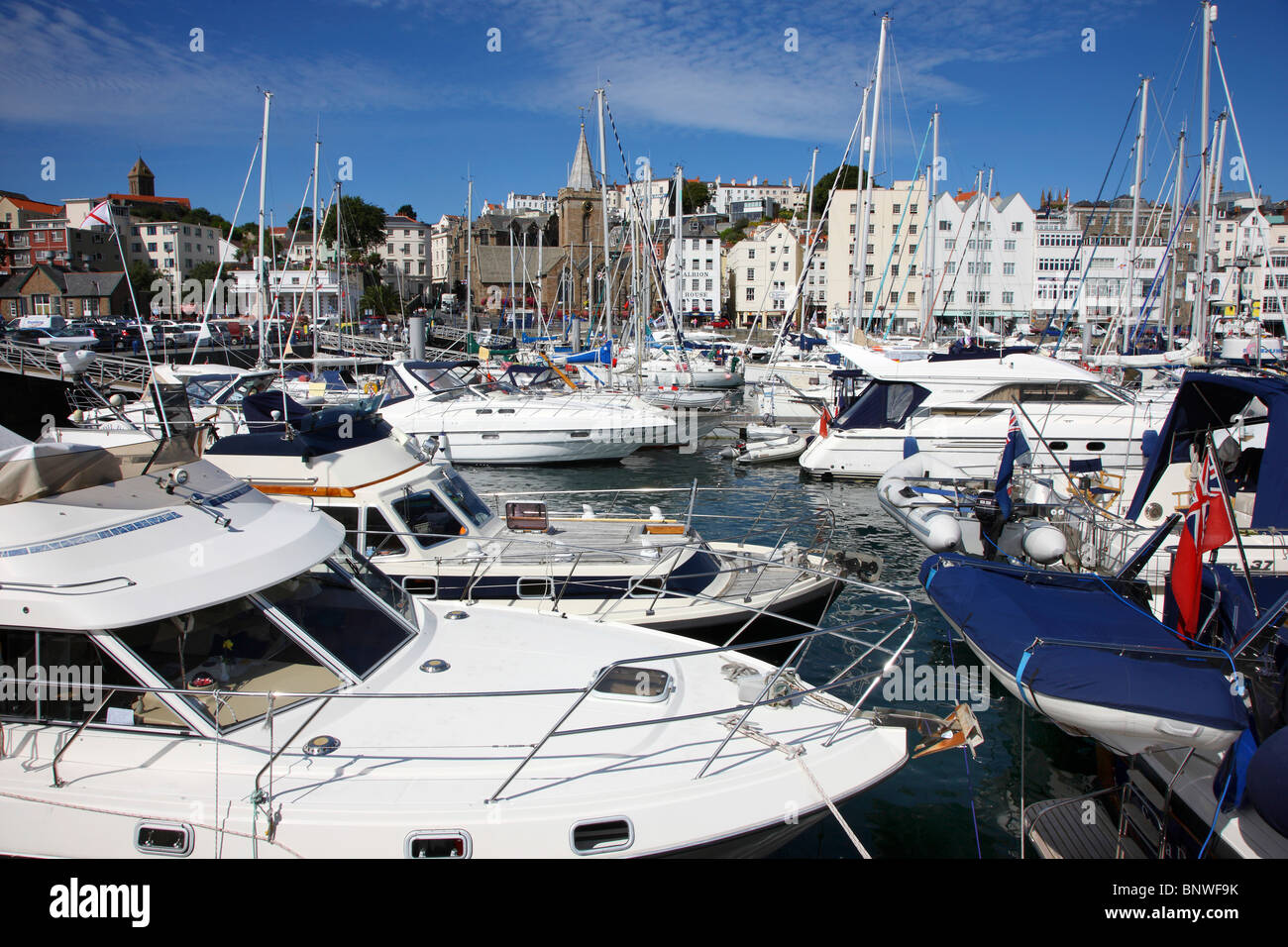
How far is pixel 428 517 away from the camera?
31.1 feet

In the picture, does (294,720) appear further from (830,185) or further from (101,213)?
(830,185)

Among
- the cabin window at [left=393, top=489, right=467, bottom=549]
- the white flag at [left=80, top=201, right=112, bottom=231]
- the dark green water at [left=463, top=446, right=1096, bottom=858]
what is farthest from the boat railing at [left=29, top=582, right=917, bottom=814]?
the white flag at [left=80, top=201, right=112, bottom=231]

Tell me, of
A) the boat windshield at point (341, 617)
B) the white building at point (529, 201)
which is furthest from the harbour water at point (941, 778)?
the white building at point (529, 201)

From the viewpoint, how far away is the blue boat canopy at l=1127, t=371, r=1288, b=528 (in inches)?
266

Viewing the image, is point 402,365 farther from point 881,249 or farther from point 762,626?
point 881,249

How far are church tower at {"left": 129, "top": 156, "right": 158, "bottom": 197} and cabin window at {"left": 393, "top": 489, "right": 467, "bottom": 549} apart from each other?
119160 millimetres

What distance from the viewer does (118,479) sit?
564 cm

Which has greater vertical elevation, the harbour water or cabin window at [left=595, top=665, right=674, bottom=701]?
cabin window at [left=595, top=665, right=674, bottom=701]

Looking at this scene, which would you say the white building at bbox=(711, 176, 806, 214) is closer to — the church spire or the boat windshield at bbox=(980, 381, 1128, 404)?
the church spire

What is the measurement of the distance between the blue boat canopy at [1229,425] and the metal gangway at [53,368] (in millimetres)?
25059

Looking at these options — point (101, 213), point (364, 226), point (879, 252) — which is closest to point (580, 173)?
point (364, 226)

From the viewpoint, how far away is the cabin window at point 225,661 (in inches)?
195
